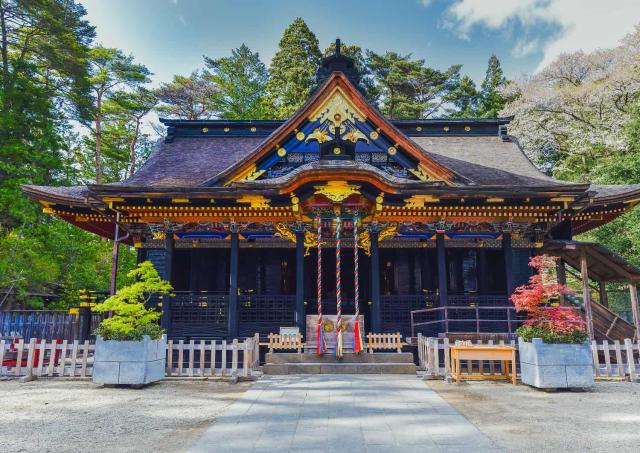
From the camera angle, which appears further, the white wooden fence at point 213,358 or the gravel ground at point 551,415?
the white wooden fence at point 213,358

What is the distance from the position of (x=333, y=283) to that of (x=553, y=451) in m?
11.7

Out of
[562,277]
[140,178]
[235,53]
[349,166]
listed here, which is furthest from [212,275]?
[235,53]

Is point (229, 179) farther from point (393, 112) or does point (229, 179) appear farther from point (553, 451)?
point (393, 112)

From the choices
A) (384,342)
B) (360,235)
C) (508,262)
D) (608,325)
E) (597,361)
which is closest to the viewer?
(597,361)

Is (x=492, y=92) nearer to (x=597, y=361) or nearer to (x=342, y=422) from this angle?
(x=597, y=361)

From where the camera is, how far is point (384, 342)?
38.4ft

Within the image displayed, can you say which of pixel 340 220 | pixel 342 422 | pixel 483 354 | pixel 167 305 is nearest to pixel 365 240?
pixel 340 220

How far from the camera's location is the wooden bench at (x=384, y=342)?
1123 centimetres

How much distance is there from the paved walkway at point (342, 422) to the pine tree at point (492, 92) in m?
36.3

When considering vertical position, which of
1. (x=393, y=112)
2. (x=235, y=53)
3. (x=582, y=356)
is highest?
(x=235, y=53)

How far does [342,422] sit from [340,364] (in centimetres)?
487

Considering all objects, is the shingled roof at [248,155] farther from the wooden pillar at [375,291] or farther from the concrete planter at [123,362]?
the concrete planter at [123,362]

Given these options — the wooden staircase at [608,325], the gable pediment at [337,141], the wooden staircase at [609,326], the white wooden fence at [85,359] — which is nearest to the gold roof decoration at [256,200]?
the gable pediment at [337,141]

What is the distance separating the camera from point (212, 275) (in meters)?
15.8
